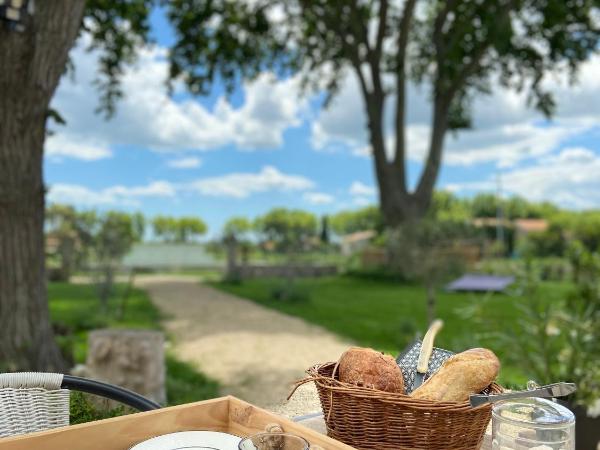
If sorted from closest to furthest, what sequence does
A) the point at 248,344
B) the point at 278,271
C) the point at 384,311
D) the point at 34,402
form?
1. the point at 34,402
2. the point at 248,344
3. the point at 384,311
4. the point at 278,271

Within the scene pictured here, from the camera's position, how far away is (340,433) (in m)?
1.17

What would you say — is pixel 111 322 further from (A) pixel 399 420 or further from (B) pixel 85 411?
(A) pixel 399 420

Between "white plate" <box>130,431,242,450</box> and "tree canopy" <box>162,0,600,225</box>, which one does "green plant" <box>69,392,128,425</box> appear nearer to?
"white plate" <box>130,431,242,450</box>

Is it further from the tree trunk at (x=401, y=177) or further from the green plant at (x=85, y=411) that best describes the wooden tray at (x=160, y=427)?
the tree trunk at (x=401, y=177)

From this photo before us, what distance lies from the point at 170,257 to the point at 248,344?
20988 millimetres

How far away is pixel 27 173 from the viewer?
460 cm

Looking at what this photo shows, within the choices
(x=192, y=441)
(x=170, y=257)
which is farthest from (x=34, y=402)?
(x=170, y=257)

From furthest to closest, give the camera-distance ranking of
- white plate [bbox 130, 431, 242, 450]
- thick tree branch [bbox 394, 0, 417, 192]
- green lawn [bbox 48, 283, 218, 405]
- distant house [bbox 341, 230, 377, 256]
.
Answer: distant house [bbox 341, 230, 377, 256] < thick tree branch [bbox 394, 0, 417, 192] < green lawn [bbox 48, 283, 218, 405] < white plate [bbox 130, 431, 242, 450]

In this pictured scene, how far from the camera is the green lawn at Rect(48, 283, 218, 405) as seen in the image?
6109 mm

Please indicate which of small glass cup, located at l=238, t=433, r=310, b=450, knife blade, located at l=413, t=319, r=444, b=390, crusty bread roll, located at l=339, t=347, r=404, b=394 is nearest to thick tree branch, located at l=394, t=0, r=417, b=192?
knife blade, located at l=413, t=319, r=444, b=390

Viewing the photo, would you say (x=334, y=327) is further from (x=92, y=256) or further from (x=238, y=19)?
(x=238, y=19)

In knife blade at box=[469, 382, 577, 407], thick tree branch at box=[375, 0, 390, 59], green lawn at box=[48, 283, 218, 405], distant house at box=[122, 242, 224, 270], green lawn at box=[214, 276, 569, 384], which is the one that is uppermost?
thick tree branch at box=[375, 0, 390, 59]

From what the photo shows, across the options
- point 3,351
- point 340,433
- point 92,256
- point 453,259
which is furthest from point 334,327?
point 340,433

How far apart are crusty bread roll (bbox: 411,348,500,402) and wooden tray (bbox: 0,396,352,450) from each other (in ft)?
0.66
